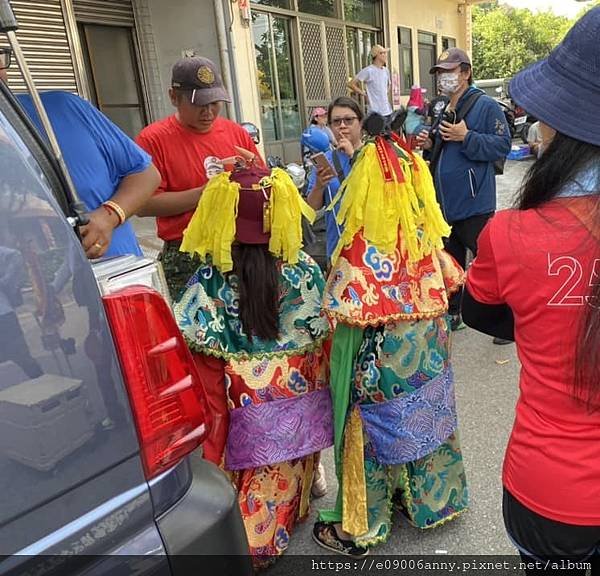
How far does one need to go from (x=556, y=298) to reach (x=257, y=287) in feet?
3.04

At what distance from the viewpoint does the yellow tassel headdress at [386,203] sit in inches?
67.0

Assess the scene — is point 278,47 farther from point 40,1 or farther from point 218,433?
Answer: point 218,433

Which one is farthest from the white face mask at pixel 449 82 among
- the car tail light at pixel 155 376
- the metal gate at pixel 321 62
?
the metal gate at pixel 321 62

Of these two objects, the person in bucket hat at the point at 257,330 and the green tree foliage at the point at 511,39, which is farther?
the green tree foliage at the point at 511,39

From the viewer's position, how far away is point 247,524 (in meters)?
1.93

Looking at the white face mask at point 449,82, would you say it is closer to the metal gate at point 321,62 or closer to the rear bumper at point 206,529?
the rear bumper at point 206,529

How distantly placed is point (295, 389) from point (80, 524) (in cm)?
100

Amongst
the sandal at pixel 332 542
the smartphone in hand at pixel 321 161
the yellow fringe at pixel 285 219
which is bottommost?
the sandal at pixel 332 542

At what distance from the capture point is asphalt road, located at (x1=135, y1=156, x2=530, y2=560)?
2076 millimetres

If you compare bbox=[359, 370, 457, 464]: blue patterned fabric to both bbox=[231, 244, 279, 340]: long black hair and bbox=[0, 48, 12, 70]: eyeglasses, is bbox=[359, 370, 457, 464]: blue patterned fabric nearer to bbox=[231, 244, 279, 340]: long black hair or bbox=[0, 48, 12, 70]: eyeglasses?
bbox=[231, 244, 279, 340]: long black hair

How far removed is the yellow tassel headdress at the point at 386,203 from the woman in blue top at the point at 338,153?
0.70 metres

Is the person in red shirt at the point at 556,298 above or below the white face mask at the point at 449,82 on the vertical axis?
below

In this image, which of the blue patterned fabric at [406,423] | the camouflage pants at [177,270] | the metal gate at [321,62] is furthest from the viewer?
the metal gate at [321,62]

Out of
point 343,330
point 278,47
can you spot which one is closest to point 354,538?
point 343,330
